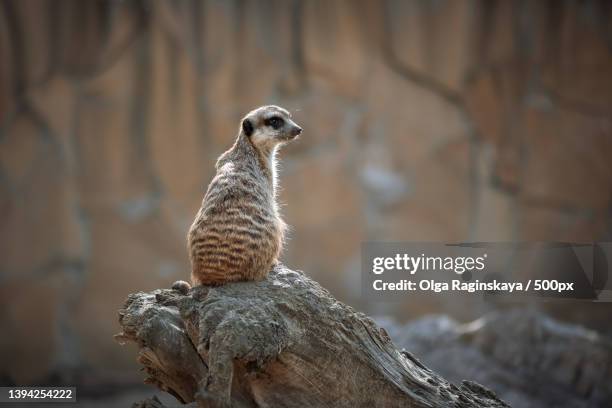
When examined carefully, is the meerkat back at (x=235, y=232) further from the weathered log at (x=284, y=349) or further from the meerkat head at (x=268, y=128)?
the meerkat head at (x=268, y=128)

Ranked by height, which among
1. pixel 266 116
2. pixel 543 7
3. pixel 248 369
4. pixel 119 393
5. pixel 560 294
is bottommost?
pixel 119 393

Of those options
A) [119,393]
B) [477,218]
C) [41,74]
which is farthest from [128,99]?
[477,218]

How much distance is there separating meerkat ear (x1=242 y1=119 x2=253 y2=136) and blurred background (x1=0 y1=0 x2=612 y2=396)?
3298 mm

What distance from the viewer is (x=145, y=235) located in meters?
6.43

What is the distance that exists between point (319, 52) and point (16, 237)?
2.88 metres

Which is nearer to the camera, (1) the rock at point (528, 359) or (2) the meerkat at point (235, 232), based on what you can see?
(2) the meerkat at point (235, 232)

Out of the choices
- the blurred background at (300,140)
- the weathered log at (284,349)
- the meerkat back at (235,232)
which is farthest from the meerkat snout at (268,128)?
the blurred background at (300,140)

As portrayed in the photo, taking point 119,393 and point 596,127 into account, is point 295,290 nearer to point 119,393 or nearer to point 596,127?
point 119,393

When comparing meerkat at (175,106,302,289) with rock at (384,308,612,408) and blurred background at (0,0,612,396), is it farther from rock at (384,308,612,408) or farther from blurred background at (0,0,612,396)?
blurred background at (0,0,612,396)

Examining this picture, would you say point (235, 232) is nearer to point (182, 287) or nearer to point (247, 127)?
point (182, 287)

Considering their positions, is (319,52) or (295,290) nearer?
(295,290)

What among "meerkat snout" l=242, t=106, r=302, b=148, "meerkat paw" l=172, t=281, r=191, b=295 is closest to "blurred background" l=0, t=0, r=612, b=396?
"meerkat snout" l=242, t=106, r=302, b=148

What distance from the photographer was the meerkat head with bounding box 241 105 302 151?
321 centimetres

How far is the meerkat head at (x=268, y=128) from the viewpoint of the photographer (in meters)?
3.21
